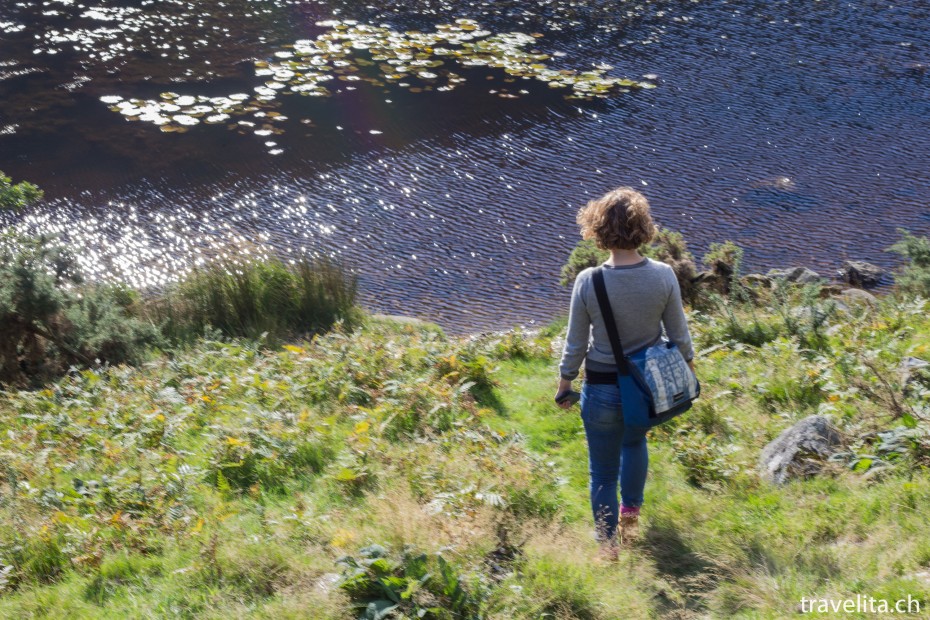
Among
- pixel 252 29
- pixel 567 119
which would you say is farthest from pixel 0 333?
pixel 252 29

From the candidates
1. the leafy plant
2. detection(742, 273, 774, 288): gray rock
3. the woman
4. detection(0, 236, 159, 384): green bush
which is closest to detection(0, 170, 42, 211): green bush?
detection(0, 236, 159, 384): green bush

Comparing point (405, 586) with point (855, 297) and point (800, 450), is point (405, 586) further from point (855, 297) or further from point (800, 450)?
point (855, 297)

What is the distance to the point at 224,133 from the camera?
15.8 meters

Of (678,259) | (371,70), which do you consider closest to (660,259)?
(678,259)

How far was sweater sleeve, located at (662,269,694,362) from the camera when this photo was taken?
4113mm

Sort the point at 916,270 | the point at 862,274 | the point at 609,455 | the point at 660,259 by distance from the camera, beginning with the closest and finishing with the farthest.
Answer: the point at 609,455
the point at 916,270
the point at 660,259
the point at 862,274

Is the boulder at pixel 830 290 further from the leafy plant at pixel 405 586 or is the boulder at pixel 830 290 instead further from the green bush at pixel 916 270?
the leafy plant at pixel 405 586

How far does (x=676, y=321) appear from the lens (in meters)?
4.19

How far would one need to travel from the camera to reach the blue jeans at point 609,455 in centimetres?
418

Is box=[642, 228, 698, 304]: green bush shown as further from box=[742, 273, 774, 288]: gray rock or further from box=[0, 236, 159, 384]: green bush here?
box=[0, 236, 159, 384]: green bush

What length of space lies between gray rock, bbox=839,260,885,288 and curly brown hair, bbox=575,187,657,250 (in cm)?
812

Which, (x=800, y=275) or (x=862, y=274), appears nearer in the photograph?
(x=800, y=275)

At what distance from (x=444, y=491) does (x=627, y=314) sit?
5.32 feet

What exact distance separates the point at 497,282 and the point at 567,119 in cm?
622
